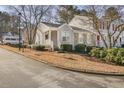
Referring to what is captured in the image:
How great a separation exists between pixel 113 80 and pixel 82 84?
2.09 m

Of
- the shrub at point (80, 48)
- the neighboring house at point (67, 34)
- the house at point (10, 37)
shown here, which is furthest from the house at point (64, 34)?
the house at point (10, 37)

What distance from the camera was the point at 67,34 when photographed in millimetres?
33312

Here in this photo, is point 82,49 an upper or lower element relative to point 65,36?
lower

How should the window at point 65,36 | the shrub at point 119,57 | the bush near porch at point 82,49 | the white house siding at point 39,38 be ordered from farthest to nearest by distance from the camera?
the white house siding at point 39,38 < the window at point 65,36 < the bush near porch at point 82,49 < the shrub at point 119,57

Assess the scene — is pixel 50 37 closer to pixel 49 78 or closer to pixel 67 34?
pixel 67 34

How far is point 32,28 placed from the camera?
131ft

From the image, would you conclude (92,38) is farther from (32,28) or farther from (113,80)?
(113,80)

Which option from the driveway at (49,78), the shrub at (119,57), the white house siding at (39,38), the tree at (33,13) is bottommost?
the driveway at (49,78)

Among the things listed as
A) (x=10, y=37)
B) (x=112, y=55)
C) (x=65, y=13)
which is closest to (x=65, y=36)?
(x=112, y=55)

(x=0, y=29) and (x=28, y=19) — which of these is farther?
(x=0, y=29)

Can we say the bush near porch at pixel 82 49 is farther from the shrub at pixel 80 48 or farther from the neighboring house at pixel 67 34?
the neighboring house at pixel 67 34

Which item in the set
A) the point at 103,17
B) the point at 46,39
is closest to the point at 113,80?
the point at 103,17

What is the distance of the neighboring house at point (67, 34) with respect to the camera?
32.6 m
